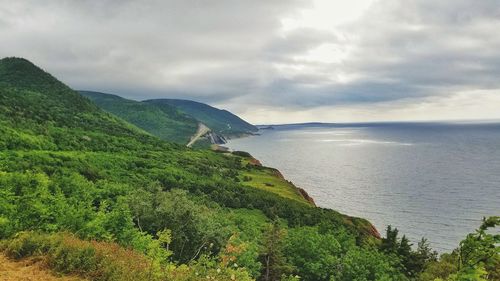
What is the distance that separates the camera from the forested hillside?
14.4 m

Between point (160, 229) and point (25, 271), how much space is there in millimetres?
14479

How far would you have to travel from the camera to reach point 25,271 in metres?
13.8

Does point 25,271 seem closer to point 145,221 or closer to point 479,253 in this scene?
point 479,253

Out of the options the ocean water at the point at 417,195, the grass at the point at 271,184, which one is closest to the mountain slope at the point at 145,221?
the grass at the point at 271,184

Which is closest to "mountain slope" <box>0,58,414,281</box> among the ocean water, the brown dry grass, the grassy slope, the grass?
the brown dry grass

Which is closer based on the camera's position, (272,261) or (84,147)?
(272,261)

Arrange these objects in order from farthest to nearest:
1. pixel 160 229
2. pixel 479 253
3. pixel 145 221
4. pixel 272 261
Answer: pixel 272 261
pixel 145 221
pixel 160 229
pixel 479 253

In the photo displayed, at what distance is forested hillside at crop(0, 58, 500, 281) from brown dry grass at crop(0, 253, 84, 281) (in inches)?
11.9

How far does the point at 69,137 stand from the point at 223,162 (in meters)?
66.7

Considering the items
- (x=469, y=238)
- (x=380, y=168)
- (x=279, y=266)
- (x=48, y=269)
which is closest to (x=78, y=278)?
(x=48, y=269)

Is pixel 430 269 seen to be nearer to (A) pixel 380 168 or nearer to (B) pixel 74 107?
(A) pixel 380 168

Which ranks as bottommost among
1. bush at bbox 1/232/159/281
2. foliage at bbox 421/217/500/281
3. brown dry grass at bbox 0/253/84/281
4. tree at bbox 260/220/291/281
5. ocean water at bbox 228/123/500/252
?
ocean water at bbox 228/123/500/252

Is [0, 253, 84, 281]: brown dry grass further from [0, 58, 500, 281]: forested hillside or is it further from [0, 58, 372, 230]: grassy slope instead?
[0, 58, 372, 230]: grassy slope

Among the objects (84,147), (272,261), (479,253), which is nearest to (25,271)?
(479,253)
